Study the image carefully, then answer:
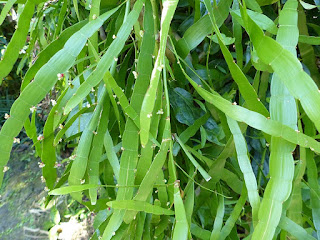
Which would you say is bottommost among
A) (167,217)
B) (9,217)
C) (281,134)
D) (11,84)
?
(9,217)

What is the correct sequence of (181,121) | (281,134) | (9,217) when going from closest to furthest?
(281,134)
(181,121)
(9,217)

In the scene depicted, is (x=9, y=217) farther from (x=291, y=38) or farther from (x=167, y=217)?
(x=291, y=38)

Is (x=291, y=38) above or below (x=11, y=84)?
above

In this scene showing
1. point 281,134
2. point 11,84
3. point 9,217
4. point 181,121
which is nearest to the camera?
point 281,134

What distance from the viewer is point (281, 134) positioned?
165mm

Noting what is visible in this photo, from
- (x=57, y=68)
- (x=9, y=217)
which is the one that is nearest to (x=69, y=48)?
(x=57, y=68)

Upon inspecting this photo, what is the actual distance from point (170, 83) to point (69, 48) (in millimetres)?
118

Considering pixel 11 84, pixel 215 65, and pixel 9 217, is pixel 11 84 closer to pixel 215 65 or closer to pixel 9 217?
pixel 9 217

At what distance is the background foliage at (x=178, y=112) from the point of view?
17 cm

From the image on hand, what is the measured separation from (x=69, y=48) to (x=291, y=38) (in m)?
0.15

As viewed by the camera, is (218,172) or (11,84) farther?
(11,84)

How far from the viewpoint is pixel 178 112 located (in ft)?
0.94

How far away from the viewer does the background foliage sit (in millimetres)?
169

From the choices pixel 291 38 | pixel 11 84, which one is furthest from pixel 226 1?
pixel 11 84
